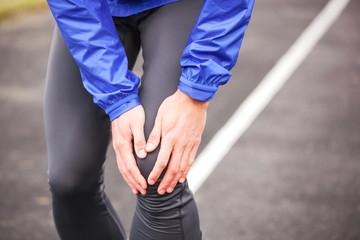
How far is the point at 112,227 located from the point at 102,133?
1.46 ft

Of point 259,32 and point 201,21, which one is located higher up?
point 201,21

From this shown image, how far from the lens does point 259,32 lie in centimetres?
658

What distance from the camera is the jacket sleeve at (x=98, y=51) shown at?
4.86 ft

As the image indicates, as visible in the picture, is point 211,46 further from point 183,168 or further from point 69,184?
point 69,184

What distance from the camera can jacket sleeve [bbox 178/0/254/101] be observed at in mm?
1414

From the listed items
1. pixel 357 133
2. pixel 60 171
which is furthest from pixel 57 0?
pixel 357 133

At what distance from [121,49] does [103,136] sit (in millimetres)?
378

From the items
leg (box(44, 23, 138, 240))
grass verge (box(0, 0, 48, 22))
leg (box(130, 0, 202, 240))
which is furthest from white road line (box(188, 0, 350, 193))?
grass verge (box(0, 0, 48, 22))

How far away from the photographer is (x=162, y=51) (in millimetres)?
1544

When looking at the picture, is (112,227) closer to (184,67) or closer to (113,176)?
(184,67)

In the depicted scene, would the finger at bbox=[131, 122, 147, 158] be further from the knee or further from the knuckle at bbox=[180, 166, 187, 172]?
the knee

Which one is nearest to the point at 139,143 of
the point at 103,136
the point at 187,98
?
the point at 187,98

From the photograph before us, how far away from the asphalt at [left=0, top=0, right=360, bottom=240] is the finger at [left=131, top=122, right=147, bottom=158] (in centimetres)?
131

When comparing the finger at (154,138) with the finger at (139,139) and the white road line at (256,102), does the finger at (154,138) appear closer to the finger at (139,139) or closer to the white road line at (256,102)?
the finger at (139,139)
